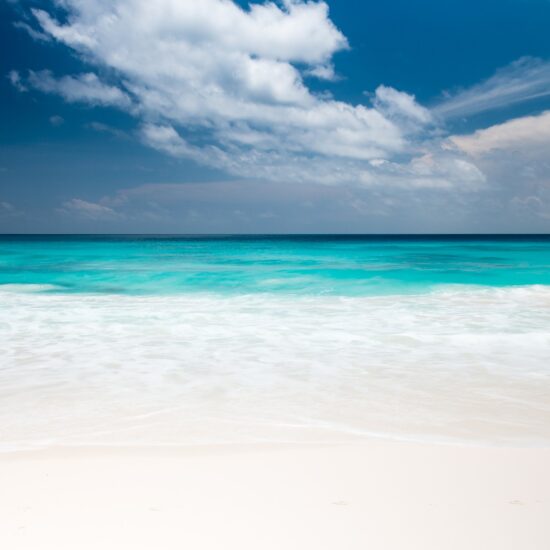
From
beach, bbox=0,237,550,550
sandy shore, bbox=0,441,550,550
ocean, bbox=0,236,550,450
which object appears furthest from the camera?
ocean, bbox=0,236,550,450

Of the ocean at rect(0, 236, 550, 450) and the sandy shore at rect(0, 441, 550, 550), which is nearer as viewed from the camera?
the sandy shore at rect(0, 441, 550, 550)

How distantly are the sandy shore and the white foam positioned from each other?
A: 1.29 ft

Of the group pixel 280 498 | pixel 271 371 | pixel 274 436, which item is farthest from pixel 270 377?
pixel 280 498

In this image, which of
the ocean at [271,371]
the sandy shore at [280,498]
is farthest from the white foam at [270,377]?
the sandy shore at [280,498]

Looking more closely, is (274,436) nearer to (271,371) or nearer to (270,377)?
(270,377)

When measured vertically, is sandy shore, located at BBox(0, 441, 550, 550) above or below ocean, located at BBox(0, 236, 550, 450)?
above

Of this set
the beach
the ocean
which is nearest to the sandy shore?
the beach

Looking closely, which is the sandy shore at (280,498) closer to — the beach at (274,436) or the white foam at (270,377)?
Answer: the beach at (274,436)

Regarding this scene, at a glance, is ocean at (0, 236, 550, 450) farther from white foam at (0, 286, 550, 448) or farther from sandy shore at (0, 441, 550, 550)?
sandy shore at (0, 441, 550, 550)

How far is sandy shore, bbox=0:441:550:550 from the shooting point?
94.5 inches

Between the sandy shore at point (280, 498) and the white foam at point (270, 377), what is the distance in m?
0.39

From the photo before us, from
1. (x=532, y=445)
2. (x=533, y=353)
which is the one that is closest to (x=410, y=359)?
(x=533, y=353)

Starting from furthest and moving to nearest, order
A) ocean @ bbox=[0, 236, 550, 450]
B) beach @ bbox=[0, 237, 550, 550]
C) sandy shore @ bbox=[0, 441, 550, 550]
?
ocean @ bbox=[0, 236, 550, 450]
beach @ bbox=[0, 237, 550, 550]
sandy shore @ bbox=[0, 441, 550, 550]

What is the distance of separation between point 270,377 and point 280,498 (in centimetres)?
277
